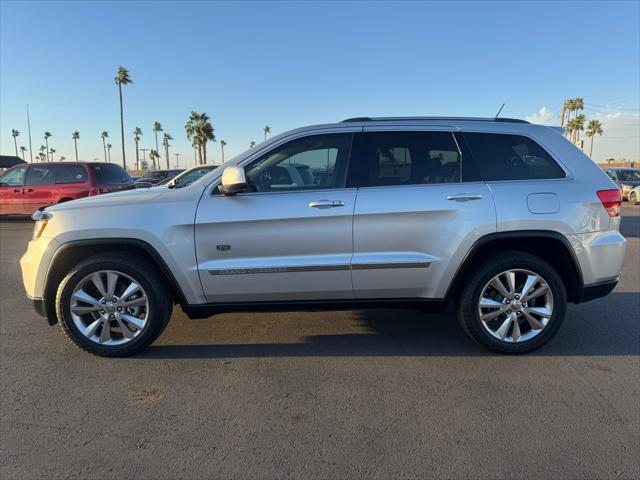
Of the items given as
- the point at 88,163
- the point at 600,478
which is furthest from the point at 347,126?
the point at 88,163

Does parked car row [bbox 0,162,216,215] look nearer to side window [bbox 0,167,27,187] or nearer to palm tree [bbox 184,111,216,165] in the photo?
side window [bbox 0,167,27,187]

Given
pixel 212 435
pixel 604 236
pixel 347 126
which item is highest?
pixel 347 126

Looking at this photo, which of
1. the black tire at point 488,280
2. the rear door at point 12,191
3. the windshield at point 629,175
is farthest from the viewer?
the windshield at point 629,175

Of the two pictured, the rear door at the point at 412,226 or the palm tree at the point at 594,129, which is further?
the palm tree at the point at 594,129

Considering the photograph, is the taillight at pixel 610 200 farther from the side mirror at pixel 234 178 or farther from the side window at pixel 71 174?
the side window at pixel 71 174

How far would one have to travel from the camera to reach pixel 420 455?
2.41 m

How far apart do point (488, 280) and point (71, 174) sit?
1146cm

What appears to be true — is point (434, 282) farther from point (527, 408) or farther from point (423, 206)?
point (527, 408)

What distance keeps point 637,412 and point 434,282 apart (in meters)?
1.54

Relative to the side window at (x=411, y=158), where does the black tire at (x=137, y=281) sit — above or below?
below

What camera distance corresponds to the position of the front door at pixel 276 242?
340cm

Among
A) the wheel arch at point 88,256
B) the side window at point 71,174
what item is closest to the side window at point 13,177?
the side window at point 71,174

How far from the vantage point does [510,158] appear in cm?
360

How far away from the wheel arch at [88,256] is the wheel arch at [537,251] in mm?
2289
